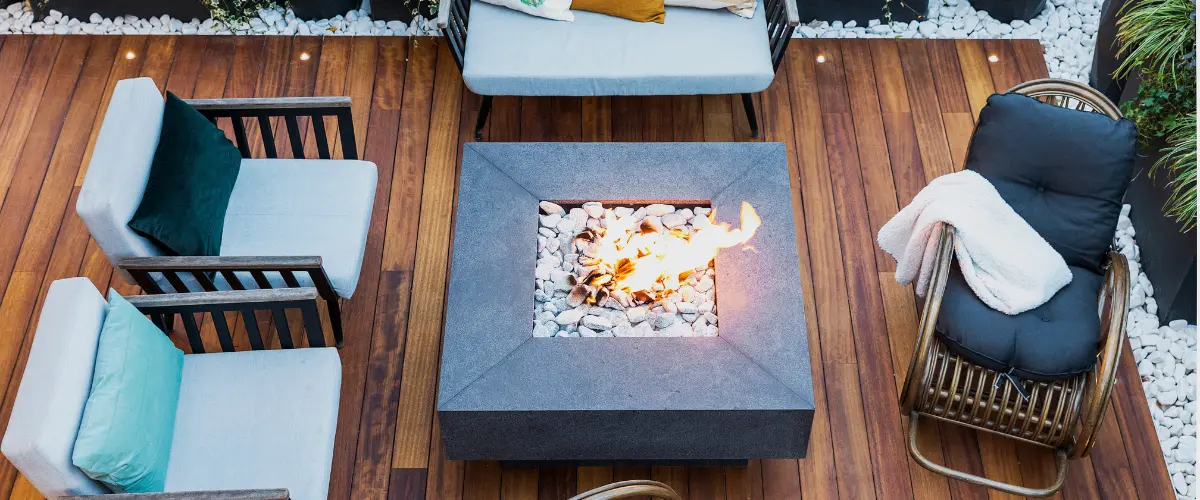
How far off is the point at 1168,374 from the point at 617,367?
6.05ft

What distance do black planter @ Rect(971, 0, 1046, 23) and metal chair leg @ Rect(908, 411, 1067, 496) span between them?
6.80ft

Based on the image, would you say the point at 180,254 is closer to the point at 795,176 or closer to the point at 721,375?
the point at 721,375

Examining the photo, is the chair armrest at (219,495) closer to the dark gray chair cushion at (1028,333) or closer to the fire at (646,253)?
the fire at (646,253)

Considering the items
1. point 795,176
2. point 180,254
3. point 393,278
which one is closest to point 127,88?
point 180,254

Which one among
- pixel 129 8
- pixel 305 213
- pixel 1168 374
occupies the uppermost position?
pixel 129 8

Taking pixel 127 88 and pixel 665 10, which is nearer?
pixel 127 88


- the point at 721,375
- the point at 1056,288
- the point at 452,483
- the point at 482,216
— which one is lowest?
the point at 452,483

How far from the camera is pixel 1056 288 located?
2.96 meters

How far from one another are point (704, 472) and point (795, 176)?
1281 millimetres

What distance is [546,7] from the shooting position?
148 inches

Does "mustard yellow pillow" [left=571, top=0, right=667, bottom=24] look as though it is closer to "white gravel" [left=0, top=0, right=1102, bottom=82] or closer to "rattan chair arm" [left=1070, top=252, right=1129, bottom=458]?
"white gravel" [left=0, top=0, right=1102, bottom=82]

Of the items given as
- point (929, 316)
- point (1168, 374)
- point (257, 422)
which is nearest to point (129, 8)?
point (257, 422)

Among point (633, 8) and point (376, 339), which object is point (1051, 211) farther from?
point (376, 339)

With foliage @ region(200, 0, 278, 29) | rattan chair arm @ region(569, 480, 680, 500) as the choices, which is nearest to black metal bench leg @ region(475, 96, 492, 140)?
foliage @ region(200, 0, 278, 29)
